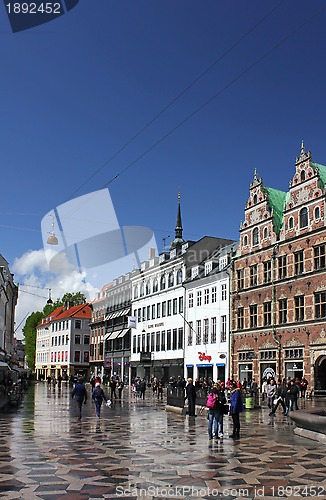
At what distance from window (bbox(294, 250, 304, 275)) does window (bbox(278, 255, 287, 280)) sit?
4.40 feet

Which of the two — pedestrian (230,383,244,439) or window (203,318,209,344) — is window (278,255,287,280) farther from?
pedestrian (230,383,244,439)

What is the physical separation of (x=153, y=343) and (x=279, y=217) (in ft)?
86.6

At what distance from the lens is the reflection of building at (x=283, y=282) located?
4350 cm

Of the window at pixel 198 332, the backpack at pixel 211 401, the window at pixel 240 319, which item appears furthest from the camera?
the window at pixel 198 332

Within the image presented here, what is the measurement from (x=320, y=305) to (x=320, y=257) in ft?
11.6

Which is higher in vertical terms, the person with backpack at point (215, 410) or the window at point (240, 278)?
the window at point (240, 278)

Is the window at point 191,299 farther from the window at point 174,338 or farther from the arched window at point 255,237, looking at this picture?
the arched window at point 255,237

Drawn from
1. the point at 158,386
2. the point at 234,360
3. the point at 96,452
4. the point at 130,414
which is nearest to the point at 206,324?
the point at 234,360

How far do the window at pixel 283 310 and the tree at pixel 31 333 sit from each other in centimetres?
8763

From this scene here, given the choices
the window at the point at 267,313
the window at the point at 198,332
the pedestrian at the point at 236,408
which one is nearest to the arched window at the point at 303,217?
the window at the point at 267,313

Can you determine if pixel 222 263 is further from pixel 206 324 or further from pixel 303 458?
pixel 303 458

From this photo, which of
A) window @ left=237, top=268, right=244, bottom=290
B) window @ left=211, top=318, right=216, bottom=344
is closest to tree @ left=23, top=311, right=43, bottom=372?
window @ left=211, top=318, right=216, bottom=344

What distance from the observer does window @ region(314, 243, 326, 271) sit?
43.0 meters

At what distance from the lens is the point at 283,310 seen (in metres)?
47.2
